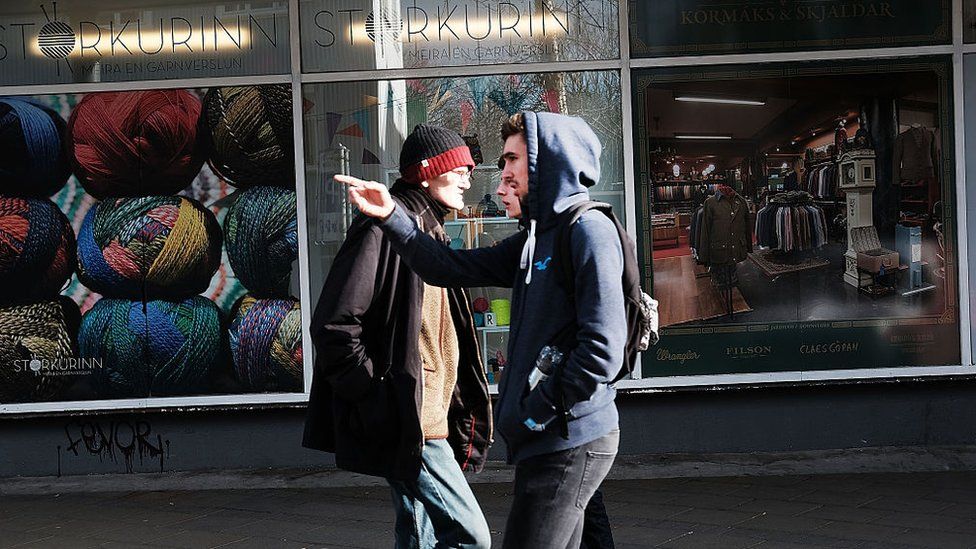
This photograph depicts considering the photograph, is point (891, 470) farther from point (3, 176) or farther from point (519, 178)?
point (3, 176)

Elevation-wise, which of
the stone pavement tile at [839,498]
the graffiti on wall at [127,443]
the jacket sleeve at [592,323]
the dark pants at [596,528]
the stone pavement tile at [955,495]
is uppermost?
the jacket sleeve at [592,323]

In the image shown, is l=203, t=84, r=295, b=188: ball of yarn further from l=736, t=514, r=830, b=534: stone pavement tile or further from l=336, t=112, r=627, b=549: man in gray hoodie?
l=336, t=112, r=627, b=549: man in gray hoodie

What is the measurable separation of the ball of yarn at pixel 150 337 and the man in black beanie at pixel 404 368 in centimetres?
412

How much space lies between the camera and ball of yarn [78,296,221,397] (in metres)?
8.03

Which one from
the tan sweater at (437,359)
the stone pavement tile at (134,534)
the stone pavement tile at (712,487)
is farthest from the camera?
the stone pavement tile at (712,487)

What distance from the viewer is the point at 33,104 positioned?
317 inches

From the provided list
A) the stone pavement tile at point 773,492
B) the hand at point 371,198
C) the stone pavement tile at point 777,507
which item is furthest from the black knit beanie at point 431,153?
the stone pavement tile at point 773,492

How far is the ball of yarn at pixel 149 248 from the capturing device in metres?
8.01

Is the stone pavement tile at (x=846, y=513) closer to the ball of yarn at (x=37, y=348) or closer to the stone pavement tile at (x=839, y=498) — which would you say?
the stone pavement tile at (x=839, y=498)

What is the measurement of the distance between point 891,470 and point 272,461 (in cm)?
399

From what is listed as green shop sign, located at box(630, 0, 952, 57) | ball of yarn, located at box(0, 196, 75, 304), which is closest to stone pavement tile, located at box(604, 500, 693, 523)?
green shop sign, located at box(630, 0, 952, 57)

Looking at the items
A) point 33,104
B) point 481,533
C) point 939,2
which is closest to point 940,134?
point 939,2

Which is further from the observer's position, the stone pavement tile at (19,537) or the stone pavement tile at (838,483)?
the stone pavement tile at (838,483)

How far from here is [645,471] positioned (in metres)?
7.74
